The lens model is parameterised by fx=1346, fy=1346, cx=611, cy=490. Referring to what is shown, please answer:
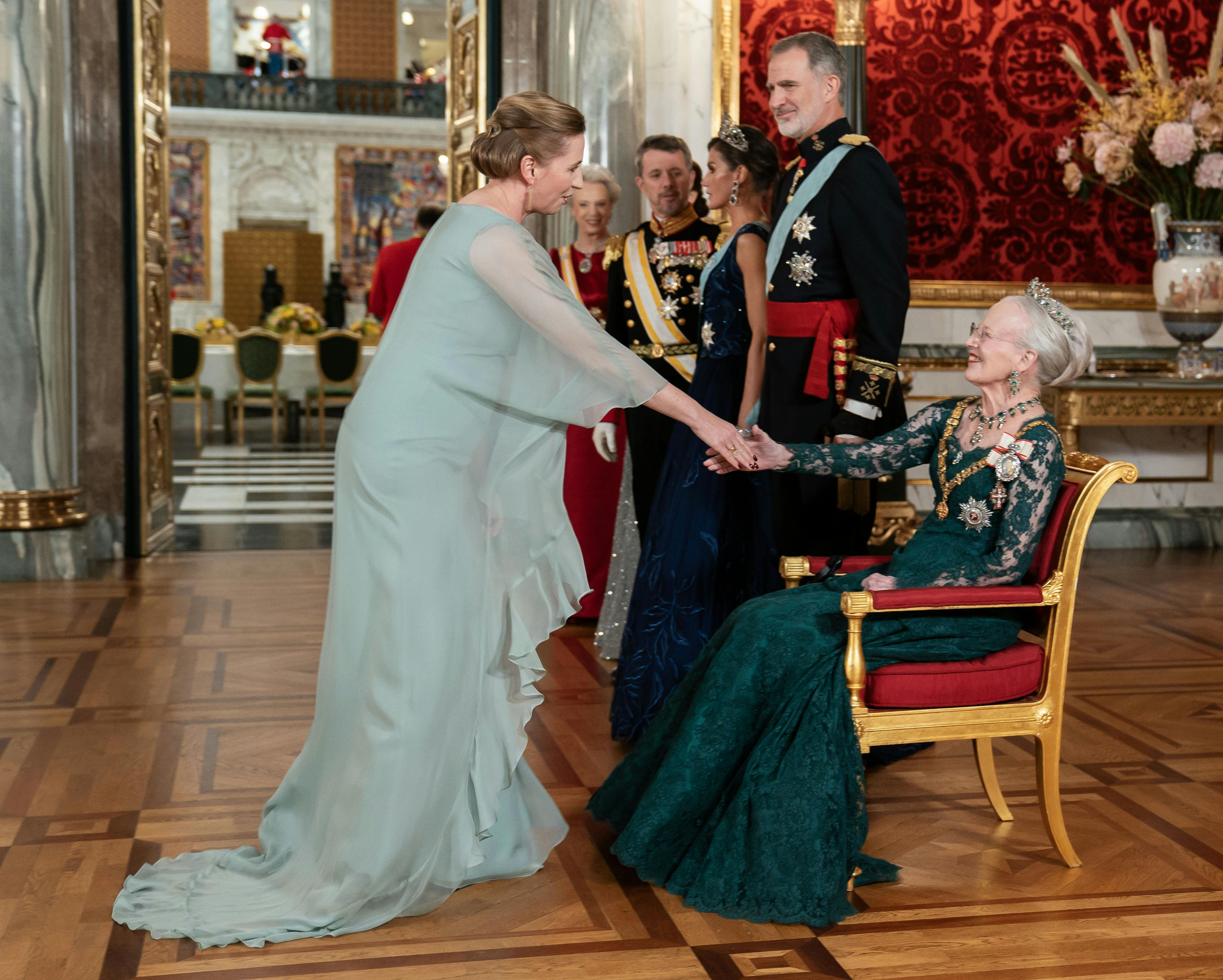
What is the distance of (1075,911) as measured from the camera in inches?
94.0

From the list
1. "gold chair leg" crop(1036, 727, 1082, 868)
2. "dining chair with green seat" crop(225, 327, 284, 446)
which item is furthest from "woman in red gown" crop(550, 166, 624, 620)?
"dining chair with green seat" crop(225, 327, 284, 446)

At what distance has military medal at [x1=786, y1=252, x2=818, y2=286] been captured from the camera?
301cm

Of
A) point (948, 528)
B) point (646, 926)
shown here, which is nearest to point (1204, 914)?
point (948, 528)

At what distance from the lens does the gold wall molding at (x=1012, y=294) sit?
6.30 metres

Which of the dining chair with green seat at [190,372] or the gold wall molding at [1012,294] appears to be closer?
the gold wall molding at [1012,294]

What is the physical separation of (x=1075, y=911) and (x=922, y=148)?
461 centimetres

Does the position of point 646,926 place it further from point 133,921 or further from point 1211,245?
point 1211,245

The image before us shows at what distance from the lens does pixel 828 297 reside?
303 cm

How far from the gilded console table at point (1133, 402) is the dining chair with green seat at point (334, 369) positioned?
6.85 metres

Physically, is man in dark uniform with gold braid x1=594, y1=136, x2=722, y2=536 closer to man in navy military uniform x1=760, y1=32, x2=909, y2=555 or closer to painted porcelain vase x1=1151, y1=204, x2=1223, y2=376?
man in navy military uniform x1=760, y1=32, x2=909, y2=555

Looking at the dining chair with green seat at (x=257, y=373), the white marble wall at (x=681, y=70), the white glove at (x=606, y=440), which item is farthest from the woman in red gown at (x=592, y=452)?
the dining chair with green seat at (x=257, y=373)

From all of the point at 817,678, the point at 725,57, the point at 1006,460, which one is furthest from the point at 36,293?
the point at 1006,460

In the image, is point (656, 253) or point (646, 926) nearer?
point (646, 926)

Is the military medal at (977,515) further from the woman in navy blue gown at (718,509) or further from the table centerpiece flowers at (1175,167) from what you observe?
the table centerpiece flowers at (1175,167)
